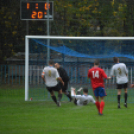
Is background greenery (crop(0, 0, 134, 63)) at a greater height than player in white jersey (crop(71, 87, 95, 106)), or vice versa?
background greenery (crop(0, 0, 134, 63))

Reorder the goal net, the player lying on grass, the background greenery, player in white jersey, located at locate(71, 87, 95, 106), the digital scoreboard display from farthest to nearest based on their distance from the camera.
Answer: the background greenery, the digital scoreboard display, the goal net, player in white jersey, located at locate(71, 87, 95, 106), the player lying on grass

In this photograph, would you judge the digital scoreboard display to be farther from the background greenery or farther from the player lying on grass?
the background greenery

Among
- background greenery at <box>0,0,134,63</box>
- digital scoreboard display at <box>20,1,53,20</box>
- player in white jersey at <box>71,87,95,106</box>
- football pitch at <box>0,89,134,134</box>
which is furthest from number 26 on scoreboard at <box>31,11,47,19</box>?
background greenery at <box>0,0,134,63</box>

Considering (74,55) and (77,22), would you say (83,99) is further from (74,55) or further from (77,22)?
(77,22)

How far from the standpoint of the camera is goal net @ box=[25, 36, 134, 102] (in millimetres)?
12289

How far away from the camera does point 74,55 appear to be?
40.3ft

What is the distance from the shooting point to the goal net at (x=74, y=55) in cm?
1229

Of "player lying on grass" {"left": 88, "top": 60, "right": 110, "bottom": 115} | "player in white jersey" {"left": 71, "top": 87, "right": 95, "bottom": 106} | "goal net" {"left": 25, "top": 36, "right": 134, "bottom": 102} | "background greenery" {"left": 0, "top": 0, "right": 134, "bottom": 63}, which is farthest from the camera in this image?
"background greenery" {"left": 0, "top": 0, "right": 134, "bottom": 63}

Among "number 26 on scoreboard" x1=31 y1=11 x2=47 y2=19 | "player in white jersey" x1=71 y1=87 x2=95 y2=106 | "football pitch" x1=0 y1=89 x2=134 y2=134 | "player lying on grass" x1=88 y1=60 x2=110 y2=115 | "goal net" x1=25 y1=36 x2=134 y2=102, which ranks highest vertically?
"number 26 on scoreboard" x1=31 y1=11 x2=47 y2=19

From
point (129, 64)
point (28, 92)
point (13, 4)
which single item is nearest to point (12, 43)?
point (13, 4)

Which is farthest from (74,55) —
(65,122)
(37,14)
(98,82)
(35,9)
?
(65,122)

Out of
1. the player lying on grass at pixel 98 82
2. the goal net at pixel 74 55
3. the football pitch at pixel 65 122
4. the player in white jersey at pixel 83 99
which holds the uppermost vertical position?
the goal net at pixel 74 55

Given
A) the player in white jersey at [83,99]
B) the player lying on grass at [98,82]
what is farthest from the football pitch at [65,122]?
the player in white jersey at [83,99]

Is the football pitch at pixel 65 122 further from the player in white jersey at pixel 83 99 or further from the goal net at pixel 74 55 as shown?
the goal net at pixel 74 55
